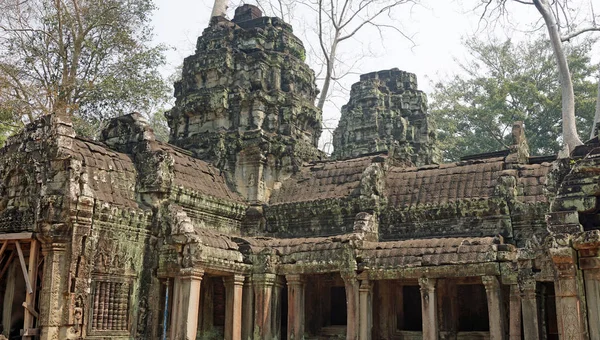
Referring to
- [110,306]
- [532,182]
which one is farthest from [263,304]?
[532,182]

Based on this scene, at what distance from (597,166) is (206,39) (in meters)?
13.0

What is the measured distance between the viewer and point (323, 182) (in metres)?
16.7

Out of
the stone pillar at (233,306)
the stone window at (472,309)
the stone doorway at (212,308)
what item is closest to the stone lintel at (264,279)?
the stone pillar at (233,306)

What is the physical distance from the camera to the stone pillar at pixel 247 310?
14.7 meters

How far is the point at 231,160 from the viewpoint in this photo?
17.1 m

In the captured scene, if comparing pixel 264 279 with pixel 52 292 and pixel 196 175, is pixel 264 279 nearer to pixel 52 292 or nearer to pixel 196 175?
pixel 196 175

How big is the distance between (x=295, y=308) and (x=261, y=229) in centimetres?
286

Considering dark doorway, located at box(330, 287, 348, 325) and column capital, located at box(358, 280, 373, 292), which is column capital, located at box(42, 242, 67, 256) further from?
dark doorway, located at box(330, 287, 348, 325)

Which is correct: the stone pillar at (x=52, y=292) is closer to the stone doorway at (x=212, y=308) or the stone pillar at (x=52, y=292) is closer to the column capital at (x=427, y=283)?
the stone doorway at (x=212, y=308)

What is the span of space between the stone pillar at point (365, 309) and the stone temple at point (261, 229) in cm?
3

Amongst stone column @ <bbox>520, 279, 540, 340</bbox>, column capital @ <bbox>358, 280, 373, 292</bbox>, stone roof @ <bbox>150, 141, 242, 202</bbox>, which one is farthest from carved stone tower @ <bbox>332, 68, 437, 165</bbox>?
stone column @ <bbox>520, 279, 540, 340</bbox>

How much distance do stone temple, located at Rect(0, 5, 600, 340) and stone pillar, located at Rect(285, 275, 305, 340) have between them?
33 mm

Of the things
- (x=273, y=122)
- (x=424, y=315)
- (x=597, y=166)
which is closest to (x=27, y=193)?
(x=273, y=122)

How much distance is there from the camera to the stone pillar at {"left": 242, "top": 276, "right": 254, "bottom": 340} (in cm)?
1469
